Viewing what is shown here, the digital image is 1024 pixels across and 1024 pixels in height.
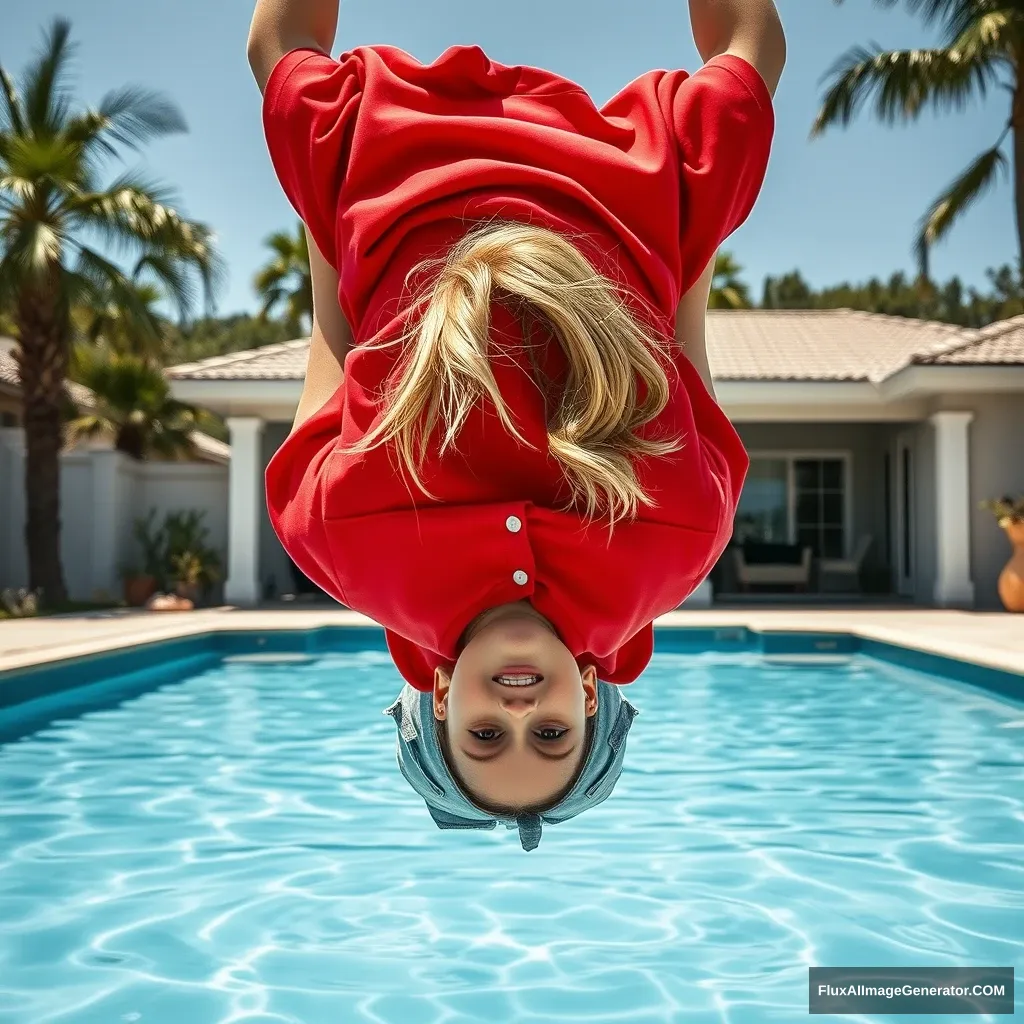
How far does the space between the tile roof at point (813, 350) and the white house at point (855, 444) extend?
43 mm

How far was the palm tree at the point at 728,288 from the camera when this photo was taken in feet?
96.1

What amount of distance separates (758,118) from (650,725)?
6515 millimetres

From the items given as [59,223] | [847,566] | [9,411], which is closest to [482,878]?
[59,223]

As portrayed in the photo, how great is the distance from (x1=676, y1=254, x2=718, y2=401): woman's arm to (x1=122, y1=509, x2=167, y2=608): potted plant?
1433 centimetres

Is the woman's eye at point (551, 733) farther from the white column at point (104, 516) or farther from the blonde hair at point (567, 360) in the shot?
the white column at point (104, 516)

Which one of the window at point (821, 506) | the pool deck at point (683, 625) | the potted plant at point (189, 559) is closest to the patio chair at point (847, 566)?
the window at point (821, 506)

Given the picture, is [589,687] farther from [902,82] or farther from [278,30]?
[902,82]

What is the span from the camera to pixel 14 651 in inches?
328

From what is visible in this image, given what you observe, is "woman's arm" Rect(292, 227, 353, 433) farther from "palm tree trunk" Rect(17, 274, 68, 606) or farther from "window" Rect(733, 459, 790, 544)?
"window" Rect(733, 459, 790, 544)

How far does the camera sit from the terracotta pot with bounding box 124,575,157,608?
591 inches

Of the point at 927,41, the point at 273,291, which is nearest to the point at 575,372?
the point at 927,41

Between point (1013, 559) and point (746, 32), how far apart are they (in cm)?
1310

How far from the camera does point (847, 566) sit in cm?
1706

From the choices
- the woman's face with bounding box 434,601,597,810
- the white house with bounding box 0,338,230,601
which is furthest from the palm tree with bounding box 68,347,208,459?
the woman's face with bounding box 434,601,597,810
